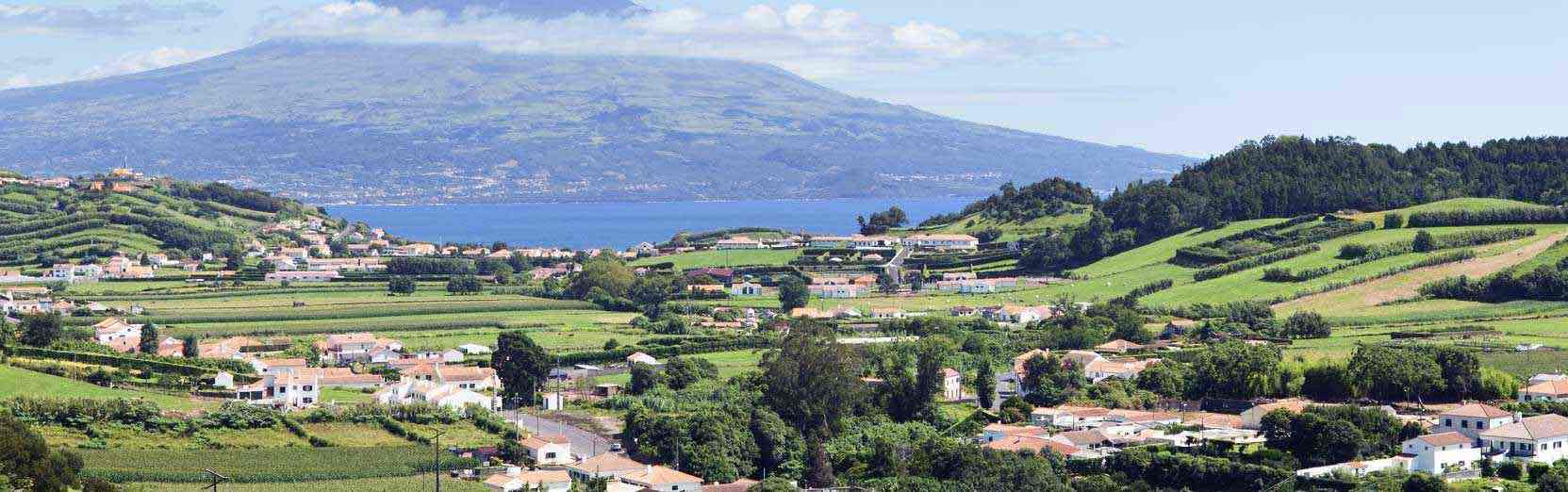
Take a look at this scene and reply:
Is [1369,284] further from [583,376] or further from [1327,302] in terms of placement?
[583,376]

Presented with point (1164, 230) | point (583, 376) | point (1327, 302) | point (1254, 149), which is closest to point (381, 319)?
point (583, 376)

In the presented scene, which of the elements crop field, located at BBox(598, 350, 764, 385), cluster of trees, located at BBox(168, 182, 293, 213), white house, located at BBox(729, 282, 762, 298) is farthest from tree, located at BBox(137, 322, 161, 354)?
cluster of trees, located at BBox(168, 182, 293, 213)

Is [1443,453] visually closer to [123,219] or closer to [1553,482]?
[1553,482]

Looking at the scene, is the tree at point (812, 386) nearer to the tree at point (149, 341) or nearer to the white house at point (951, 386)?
the white house at point (951, 386)

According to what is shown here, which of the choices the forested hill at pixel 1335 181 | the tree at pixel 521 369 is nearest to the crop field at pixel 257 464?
the tree at pixel 521 369

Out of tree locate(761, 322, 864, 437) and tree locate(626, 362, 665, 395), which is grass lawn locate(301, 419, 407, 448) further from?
tree locate(626, 362, 665, 395)

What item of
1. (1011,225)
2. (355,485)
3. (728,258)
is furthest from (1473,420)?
(1011,225)
